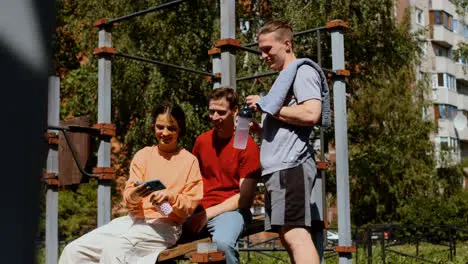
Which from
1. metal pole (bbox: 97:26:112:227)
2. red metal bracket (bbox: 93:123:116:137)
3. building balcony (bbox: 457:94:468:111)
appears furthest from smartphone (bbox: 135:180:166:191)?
building balcony (bbox: 457:94:468:111)

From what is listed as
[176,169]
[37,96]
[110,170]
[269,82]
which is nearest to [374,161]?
[269,82]

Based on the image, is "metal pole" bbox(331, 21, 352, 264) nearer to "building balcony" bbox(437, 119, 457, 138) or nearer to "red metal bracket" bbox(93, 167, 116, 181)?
"red metal bracket" bbox(93, 167, 116, 181)

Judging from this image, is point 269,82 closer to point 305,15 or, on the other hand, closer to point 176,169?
point 305,15

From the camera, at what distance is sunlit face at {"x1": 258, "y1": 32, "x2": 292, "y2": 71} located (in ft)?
11.6

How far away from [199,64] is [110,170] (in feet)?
45.9

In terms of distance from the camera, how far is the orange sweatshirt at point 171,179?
12.8ft

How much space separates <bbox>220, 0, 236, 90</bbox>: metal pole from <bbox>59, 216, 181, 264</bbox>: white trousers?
4.09 ft

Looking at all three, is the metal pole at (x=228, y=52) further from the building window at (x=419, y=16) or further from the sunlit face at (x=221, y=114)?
the building window at (x=419, y=16)

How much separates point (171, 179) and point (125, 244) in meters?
0.39

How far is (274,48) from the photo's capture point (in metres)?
3.55

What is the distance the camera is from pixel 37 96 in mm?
367

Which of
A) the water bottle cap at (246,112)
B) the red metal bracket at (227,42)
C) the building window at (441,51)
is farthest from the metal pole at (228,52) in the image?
the building window at (441,51)

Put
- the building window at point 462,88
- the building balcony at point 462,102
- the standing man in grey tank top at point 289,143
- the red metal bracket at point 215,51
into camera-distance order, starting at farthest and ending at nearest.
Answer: the building window at point 462,88
the building balcony at point 462,102
the red metal bracket at point 215,51
the standing man in grey tank top at point 289,143

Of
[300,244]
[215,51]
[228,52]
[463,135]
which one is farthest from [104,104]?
[463,135]
